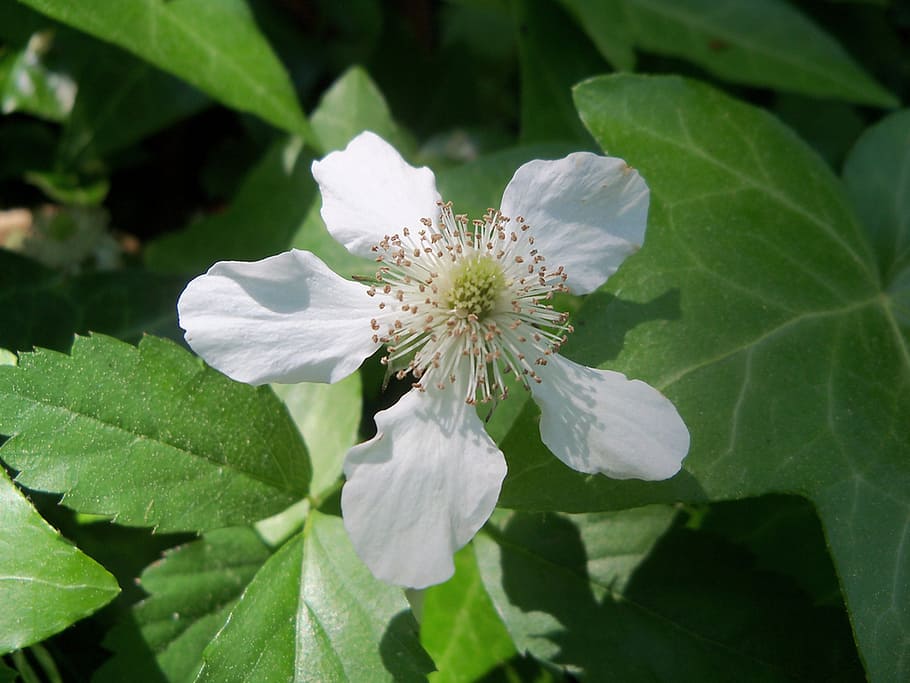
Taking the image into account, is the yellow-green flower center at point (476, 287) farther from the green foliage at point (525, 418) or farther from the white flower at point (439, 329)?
the green foliage at point (525, 418)

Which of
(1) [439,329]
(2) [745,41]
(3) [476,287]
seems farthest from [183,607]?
(2) [745,41]

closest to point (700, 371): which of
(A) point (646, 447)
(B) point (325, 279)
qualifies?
(A) point (646, 447)

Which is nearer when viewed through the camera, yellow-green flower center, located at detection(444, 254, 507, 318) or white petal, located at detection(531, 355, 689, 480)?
white petal, located at detection(531, 355, 689, 480)

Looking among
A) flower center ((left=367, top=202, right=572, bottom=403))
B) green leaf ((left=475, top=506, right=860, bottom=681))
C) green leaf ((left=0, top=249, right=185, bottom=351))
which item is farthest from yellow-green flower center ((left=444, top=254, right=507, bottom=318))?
green leaf ((left=0, top=249, right=185, bottom=351))

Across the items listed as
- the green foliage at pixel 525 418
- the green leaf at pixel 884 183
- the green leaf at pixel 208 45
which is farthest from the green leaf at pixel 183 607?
the green leaf at pixel 884 183

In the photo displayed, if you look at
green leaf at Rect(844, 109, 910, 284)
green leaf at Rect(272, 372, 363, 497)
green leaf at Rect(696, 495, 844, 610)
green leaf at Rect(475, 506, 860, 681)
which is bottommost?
green leaf at Rect(696, 495, 844, 610)

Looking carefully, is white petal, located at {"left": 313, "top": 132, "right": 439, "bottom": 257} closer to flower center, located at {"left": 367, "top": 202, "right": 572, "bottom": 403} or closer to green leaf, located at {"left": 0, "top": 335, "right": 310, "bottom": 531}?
flower center, located at {"left": 367, "top": 202, "right": 572, "bottom": 403}

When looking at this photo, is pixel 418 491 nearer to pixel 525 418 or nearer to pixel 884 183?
pixel 525 418
